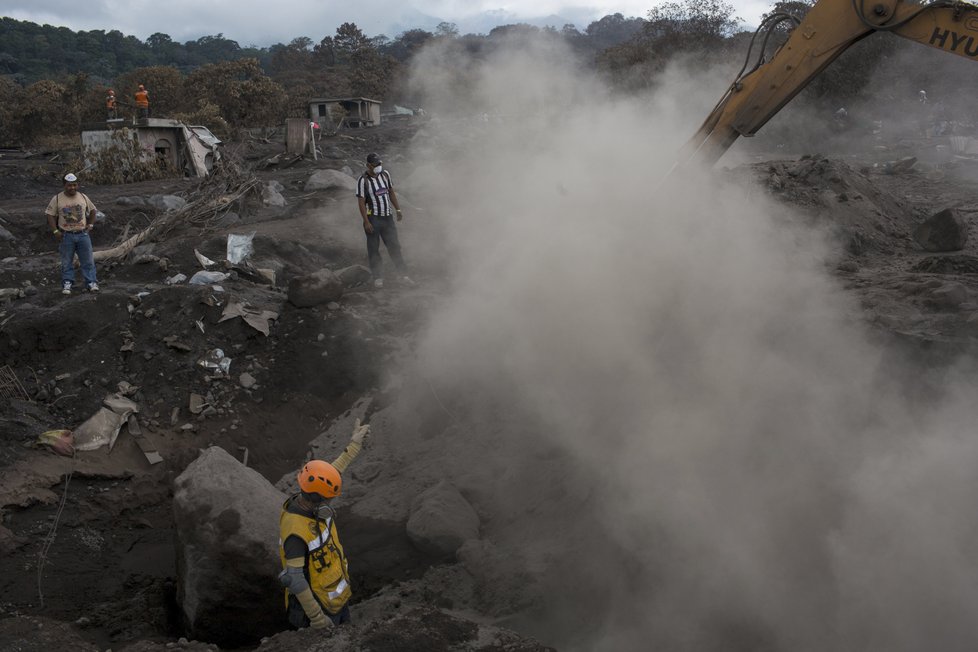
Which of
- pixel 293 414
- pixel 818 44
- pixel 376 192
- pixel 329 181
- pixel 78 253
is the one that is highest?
pixel 818 44

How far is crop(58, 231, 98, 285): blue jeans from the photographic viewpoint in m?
8.46

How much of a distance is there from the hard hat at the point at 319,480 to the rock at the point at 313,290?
435cm

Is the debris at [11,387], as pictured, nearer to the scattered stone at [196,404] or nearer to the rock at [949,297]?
the scattered stone at [196,404]

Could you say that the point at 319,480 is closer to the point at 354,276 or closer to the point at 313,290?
the point at 313,290

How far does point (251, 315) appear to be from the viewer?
7.82 metres

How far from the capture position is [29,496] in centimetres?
585

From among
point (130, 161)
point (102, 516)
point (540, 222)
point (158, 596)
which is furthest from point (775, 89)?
point (130, 161)

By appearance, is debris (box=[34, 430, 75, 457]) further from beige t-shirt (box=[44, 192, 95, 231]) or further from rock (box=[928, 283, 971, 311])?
rock (box=[928, 283, 971, 311])

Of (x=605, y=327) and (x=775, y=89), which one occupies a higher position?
(x=775, y=89)

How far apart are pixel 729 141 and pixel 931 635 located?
4.17 meters

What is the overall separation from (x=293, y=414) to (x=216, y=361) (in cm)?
96

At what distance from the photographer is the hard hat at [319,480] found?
12.8ft

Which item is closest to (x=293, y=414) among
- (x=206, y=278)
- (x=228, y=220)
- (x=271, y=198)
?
(x=206, y=278)

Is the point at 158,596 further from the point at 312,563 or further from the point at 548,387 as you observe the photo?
the point at 548,387
